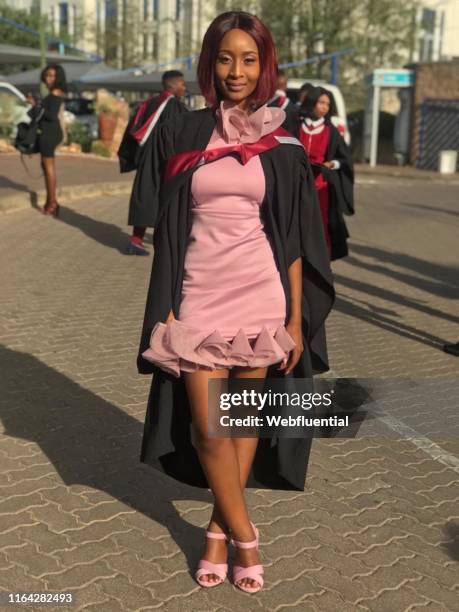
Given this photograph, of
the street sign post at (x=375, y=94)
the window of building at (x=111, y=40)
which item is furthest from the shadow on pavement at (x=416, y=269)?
the window of building at (x=111, y=40)

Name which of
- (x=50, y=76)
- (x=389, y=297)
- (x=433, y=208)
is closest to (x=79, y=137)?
(x=433, y=208)

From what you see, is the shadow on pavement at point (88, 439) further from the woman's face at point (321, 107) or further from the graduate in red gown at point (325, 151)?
the woman's face at point (321, 107)

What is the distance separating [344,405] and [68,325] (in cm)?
318

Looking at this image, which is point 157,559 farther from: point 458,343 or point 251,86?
point 458,343

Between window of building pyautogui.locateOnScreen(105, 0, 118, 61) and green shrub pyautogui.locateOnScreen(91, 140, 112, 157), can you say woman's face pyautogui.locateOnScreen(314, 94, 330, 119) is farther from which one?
window of building pyautogui.locateOnScreen(105, 0, 118, 61)

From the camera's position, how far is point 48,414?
499 centimetres

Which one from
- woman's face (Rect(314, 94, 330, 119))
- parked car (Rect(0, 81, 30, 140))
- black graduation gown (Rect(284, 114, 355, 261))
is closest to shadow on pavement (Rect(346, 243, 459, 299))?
black graduation gown (Rect(284, 114, 355, 261))

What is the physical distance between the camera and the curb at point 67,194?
13.6m

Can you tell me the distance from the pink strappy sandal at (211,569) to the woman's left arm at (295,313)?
0.65m

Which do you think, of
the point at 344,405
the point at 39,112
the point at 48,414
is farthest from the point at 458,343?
the point at 39,112

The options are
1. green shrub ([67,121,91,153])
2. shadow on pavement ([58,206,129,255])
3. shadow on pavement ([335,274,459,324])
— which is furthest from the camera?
green shrub ([67,121,91,153])

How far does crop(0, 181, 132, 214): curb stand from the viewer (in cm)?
1365

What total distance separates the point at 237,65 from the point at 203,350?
0.91 metres

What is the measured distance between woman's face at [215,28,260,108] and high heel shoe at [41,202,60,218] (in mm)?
10682
